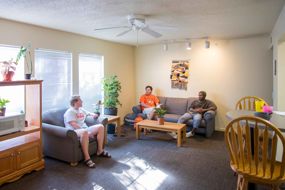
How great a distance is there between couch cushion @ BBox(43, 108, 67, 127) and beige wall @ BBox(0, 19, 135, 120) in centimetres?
85

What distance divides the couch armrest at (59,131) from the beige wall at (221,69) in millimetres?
3455

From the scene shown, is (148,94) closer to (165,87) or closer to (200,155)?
(165,87)

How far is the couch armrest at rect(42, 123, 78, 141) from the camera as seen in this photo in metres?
3.30

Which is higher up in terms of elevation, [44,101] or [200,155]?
[44,101]

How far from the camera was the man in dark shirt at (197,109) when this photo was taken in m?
4.94

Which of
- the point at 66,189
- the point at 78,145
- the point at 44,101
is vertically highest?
the point at 44,101

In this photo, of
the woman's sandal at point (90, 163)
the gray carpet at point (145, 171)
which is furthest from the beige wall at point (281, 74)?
the woman's sandal at point (90, 163)

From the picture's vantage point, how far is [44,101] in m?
4.09

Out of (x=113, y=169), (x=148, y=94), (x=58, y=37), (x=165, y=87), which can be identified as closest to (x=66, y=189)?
(x=113, y=169)

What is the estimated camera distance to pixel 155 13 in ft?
9.92

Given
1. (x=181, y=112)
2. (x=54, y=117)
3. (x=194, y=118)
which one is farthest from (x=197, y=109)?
(x=54, y=117)

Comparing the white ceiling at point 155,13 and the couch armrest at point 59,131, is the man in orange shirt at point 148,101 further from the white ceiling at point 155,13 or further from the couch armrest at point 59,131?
the couch armrest at point 59,131

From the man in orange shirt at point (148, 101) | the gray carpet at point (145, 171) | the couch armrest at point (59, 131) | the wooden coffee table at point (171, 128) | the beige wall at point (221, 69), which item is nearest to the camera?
the gray carpet at point (145, 171)

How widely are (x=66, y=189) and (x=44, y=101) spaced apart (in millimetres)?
1976
